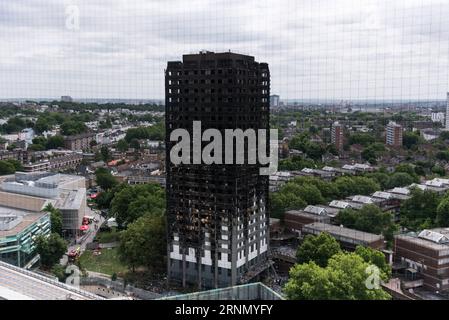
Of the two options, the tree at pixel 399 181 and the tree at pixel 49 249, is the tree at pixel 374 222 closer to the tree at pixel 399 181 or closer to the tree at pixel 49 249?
the tree at pixel 399 181

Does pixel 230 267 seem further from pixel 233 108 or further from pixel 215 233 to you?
pixel 233 108

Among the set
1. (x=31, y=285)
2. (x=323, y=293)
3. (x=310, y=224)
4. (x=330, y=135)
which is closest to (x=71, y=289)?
(x=31, y=285)

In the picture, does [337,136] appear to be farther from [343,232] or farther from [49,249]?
[49,249]

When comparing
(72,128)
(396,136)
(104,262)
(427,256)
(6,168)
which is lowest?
(104,262)

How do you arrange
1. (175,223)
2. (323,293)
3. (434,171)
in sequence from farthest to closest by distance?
(434,171) < (175,223) < (323,293)

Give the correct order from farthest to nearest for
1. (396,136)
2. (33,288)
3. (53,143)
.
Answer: (53,143) < (396,136) < (33,288)

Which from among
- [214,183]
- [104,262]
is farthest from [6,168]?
[214,183]

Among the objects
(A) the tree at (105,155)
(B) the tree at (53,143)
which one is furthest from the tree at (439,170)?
(B) the tree at (53,143)
